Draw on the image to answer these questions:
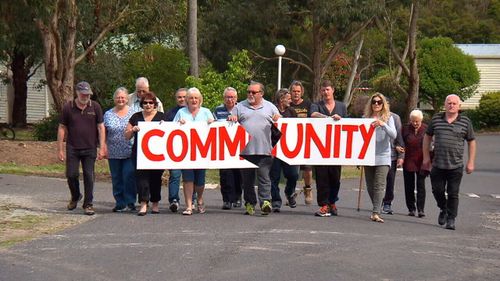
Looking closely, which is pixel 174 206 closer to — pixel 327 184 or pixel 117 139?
pixel 117 139

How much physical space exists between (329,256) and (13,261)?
3219 mm

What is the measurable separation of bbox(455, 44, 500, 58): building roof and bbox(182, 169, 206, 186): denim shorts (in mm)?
50908

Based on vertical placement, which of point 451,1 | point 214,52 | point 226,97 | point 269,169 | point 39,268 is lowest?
point 39,268

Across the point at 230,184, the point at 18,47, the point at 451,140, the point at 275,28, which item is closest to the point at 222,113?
the point at 230,184

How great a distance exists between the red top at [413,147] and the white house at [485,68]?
4982 cm

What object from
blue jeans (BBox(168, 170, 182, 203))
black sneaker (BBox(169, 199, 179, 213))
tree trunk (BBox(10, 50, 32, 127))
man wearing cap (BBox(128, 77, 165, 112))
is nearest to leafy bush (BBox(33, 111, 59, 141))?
tree trunk (BBox(10, 50, 32, 127))

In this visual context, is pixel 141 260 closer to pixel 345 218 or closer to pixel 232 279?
pixel 232 279

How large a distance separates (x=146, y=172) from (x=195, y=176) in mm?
769

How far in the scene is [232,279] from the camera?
27.4ft

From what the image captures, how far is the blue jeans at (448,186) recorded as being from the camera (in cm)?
1214

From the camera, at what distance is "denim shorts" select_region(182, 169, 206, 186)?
13.0 metres

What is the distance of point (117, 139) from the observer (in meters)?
12.9

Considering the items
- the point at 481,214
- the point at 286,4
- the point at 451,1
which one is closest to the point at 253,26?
the point at 286,4

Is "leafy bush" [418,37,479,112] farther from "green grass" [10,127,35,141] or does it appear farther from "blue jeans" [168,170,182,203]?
"blue jeans" [168,170,182,203]
